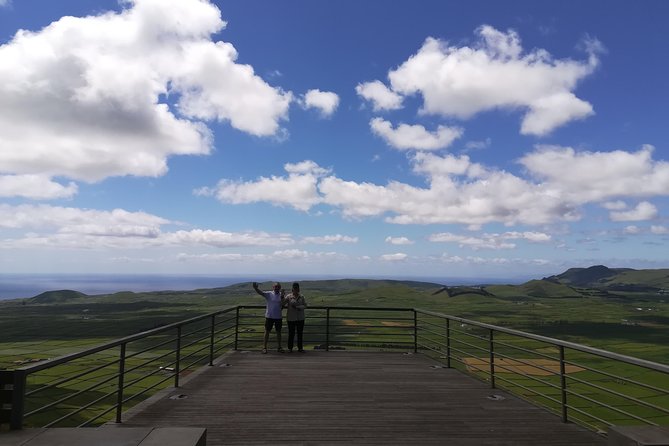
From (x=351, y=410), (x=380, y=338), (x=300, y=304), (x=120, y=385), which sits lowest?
(x=380, y=338)

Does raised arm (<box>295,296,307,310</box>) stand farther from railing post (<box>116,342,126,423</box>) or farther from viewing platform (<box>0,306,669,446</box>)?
railing post (<box>116,342,126,423</box>)

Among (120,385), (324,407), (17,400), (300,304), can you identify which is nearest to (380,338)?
(300,304)

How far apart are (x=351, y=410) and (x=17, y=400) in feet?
12.5

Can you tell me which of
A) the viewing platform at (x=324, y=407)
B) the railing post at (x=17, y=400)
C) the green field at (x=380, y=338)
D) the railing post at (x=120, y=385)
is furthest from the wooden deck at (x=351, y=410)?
the green field at (x=380, y=338)

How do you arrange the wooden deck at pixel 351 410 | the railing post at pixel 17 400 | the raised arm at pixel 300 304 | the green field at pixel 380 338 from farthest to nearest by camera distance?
the green field at pixel 380 338 < the raised arm at pixel 300 304 < the wooden deck at pixel 351 410 < the railing post at pixel 17 400

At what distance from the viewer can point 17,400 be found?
3.53m

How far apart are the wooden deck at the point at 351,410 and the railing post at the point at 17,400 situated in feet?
5.84

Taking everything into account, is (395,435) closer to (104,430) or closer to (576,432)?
(576,432)

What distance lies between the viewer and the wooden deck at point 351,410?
4.83 metres

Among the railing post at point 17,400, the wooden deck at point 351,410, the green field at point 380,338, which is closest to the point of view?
the railing post at point 17,400

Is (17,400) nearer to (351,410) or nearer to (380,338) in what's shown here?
(351,410)

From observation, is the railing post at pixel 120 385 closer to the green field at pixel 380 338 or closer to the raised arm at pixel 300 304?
the raised arm at pixel 300 304

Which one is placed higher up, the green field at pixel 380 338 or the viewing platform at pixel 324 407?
the viewing platform at pixel 324 407

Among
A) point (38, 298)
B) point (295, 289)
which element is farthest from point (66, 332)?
point (38, 298)
